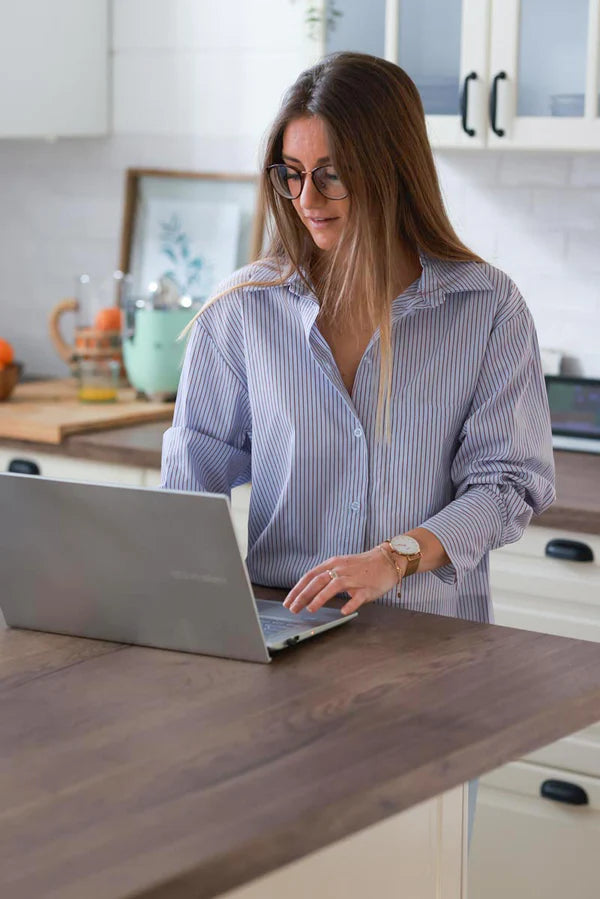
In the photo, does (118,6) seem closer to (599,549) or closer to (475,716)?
(599,549)

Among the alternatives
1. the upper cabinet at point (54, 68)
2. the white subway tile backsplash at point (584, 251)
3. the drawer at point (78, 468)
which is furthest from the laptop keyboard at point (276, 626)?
the upper cabinet at point (54, 68)

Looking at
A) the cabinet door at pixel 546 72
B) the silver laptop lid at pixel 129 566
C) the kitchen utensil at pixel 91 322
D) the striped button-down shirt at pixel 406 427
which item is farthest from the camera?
the kitchen utensil at pixel 91 322

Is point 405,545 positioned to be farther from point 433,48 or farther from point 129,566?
point 433,48

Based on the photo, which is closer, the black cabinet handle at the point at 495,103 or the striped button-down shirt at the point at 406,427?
the striped button-down shirt at the point at 406,427

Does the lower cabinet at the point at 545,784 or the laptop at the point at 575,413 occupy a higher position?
the laptop at the point at 575,413

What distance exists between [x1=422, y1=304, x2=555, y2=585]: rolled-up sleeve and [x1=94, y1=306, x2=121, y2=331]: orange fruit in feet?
5.76

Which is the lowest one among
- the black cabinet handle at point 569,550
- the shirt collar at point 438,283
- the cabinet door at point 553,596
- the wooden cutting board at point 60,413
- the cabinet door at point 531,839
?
the cabinet door at point 531,839

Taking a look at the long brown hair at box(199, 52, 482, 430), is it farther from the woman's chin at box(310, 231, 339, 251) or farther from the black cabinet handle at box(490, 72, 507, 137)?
the black cabinet handle at box(490, 72, 507, 137)

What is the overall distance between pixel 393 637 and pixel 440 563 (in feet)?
0.58

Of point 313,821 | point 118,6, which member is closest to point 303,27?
point 118,6

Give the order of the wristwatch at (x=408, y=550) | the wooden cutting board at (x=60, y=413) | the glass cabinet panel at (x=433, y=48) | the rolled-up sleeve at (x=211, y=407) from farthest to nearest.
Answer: the wooden cutting board at (x=60, y=413), the glass cabinet panel at (x=433, y=48), the rolled-up sleeve at (x=211, y=407), the wristwatch at (x=408, y=550)

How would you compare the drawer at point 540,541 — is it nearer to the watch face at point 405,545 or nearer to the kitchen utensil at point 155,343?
the watch face at point 405,545

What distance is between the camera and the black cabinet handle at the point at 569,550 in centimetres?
247

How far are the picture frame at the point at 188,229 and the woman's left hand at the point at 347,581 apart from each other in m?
1.84
